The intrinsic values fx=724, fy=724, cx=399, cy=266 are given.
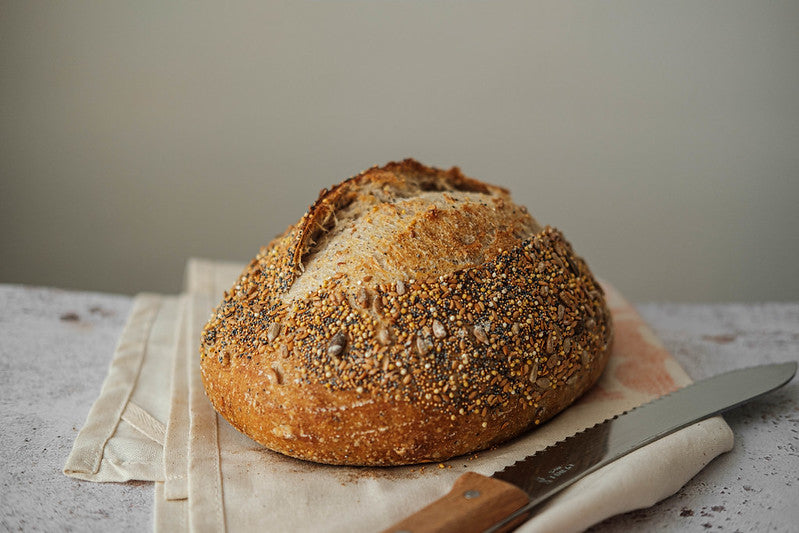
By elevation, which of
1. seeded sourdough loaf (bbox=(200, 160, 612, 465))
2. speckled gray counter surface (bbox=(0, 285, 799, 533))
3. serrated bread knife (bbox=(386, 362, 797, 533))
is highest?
seeded sourdough loaf (bbox=(200, 160, 612, 465))

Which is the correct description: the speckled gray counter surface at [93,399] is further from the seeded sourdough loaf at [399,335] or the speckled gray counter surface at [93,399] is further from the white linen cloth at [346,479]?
the seeded sourdough loaf at [399,335]

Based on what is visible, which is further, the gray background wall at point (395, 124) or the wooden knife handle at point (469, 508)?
the gray background wall at point (395, 124)

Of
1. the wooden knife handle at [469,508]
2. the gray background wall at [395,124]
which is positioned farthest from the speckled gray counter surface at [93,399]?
the gray background wall at [395,124]

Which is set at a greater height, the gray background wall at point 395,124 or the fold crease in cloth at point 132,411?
the gray background wall at point 395,124

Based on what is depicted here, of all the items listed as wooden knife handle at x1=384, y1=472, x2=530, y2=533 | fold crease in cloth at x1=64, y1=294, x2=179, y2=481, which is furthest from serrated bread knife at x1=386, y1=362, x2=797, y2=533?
fold crease in cloth at x1=64, y1=294, x2=179, y2=481

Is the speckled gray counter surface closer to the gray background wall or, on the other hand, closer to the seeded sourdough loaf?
the seeded sourdough loaf

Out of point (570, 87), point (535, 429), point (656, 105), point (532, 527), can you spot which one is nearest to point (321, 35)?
point (570, 87)
